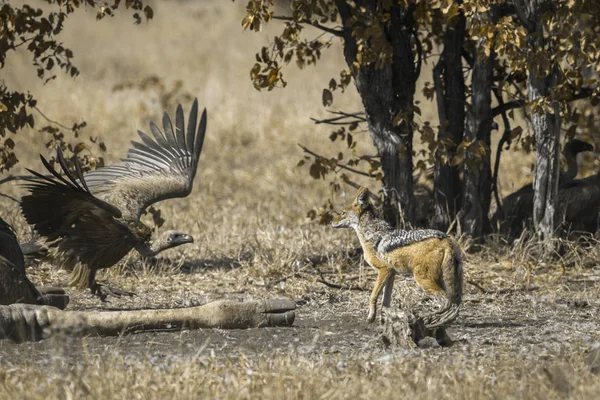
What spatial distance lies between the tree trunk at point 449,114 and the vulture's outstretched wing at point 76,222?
112 inches

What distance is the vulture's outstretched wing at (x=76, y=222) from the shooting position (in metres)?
6.96

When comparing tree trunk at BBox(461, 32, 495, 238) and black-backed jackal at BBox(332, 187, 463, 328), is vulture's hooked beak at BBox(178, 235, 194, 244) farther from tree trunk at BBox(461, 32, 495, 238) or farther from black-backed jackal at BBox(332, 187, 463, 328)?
tree trunk at BBox(461, 32, 495, 238)

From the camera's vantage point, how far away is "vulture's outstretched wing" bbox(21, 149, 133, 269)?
6957 millimetres

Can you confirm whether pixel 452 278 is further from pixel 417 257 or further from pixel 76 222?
pixel 76 222

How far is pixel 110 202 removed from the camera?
26.2 feet

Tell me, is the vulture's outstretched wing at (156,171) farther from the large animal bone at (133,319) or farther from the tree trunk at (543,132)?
the tree trunk at (543,132)

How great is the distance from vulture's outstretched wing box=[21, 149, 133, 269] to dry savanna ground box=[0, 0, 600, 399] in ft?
1.56

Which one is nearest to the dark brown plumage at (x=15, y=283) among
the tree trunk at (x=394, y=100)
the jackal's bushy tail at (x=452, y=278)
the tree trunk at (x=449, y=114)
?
the jackal's bushy tail at (x=452, y=278)

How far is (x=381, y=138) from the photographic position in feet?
28.6

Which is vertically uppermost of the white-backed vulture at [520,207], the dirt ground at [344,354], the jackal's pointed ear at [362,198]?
the jackal's pointed ear at [362,198]

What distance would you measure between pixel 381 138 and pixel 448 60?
91 cm

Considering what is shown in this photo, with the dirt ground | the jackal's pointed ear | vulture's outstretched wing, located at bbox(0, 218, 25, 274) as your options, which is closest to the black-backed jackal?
the jackal's pointed ear

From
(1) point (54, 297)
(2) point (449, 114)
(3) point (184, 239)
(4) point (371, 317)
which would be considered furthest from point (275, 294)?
(2) point (449, 114)

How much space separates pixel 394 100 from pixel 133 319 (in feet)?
11.3
